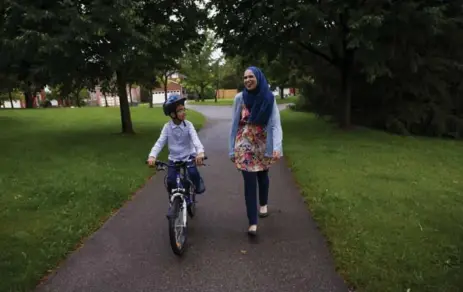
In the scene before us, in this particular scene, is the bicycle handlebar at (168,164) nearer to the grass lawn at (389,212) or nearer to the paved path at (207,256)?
the paved path at (207,256)

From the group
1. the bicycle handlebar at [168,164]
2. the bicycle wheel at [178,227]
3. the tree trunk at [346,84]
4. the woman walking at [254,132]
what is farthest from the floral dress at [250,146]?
the tree trunk at [346,84]

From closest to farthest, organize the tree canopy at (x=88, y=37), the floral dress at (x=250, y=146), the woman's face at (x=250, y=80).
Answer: the woman's face at (x=250, y=80)
the floral dress at (x=250, y=146)
the tree canopy at (x=88, y=37)

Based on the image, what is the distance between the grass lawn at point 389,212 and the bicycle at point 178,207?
154 centimetres

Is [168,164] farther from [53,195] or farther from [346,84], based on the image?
[346,84]

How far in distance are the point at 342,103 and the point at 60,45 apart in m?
11.6

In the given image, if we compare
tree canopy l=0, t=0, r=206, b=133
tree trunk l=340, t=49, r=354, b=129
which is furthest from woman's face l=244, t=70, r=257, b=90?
tree trunk l=340, t=49, r=354, b=129

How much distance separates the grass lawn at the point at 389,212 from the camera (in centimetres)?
410

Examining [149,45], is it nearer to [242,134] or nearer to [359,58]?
[359,58]

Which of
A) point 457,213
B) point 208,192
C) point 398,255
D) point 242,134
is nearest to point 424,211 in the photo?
point 457,213

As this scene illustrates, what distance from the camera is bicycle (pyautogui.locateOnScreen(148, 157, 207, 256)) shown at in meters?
4.56

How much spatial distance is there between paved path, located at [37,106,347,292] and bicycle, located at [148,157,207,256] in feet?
0.52

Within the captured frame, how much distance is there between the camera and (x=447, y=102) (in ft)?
62.9

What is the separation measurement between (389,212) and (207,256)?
269cm

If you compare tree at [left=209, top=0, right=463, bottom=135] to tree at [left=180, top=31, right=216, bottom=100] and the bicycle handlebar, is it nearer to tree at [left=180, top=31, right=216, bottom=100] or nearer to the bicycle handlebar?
the bicycle handlebar
